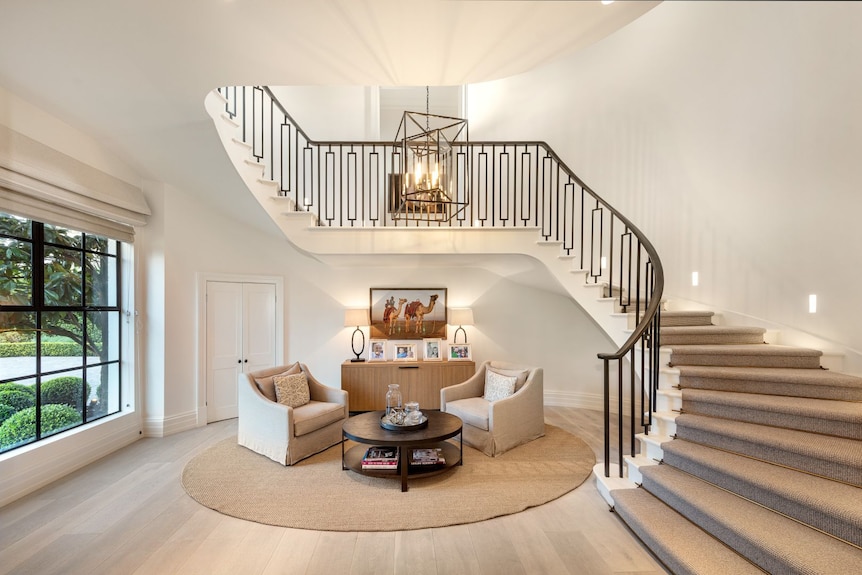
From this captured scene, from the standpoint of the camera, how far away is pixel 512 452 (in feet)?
14.2

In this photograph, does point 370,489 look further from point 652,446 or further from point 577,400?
point 577,400

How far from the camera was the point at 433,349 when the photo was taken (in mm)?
6223

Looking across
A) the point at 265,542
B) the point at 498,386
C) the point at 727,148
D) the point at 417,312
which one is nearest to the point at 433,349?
the point at 417,312

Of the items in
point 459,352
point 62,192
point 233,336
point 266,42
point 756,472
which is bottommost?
point 756,472

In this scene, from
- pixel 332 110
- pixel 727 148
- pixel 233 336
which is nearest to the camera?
pixel 727 148

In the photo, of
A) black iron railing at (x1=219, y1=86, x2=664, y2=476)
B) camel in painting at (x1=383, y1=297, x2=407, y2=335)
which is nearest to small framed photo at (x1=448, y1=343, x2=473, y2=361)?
camel in painting at (x1=383, y1=297, x2=407, y2=335)

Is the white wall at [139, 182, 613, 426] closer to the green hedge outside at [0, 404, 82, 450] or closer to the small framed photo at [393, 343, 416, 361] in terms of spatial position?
the small framed photo at [393, 343, 416, 361]

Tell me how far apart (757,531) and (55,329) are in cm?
553

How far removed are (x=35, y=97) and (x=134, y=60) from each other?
4.66 feet

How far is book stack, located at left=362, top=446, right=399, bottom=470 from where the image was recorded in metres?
3.66

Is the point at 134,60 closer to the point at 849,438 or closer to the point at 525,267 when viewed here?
the point at 525,267

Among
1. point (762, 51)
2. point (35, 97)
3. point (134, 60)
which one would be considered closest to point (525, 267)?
point (762, 51)

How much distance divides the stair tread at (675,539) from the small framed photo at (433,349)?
3.44 m

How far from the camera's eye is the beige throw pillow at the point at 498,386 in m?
4.74
